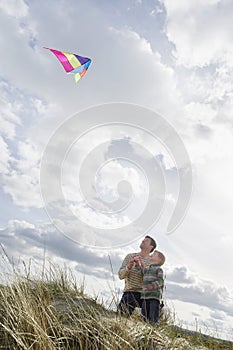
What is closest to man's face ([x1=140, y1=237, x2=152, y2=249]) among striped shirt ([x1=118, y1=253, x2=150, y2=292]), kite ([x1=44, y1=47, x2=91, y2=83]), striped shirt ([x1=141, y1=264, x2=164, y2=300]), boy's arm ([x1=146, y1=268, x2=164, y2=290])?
striped shirt ([x1=118, y1=253, x2=150, y2=292])

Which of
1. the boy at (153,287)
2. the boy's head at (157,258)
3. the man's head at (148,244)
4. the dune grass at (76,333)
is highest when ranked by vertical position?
the man's head at (148,244)

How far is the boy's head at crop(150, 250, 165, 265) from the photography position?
6325 mm

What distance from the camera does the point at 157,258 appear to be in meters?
6.33

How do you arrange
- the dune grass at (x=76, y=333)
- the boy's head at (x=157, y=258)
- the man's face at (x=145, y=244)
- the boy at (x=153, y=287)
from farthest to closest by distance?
the man's face at (x=145, y=244) < the boy's head at (x=157, y=258) < the boy at (x=153, y=287) < the dune grass at (x=76, y=333)

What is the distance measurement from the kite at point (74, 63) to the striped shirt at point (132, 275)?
15.5 ft

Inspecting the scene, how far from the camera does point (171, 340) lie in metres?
4.61

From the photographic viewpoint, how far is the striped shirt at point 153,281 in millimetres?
6086

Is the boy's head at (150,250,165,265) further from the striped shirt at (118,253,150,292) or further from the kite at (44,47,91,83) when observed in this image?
the kite at (44,47,91,83)

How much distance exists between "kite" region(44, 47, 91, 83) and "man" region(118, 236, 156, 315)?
4589mm

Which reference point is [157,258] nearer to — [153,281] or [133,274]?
[153,281]

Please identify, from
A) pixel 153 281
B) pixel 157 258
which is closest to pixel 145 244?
pixel 157 258

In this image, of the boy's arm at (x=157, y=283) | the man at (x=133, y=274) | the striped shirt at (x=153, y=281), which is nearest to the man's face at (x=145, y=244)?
the man at (x=133, y=274)

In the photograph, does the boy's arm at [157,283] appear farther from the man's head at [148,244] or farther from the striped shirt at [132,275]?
the man's head at [148,244]

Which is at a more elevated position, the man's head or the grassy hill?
the man's head
